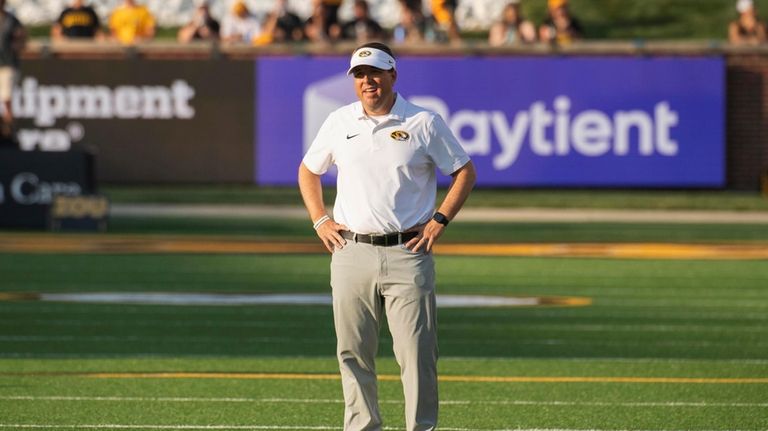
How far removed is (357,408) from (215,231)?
14.3 metres

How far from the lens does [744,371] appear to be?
11.1 m

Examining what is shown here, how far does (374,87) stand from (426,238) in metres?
0.66

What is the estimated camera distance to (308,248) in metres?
19.8

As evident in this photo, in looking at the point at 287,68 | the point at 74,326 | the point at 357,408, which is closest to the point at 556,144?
the point at 287,68

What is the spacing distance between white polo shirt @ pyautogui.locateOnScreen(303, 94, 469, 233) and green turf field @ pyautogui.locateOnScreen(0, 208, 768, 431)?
67.1 inches

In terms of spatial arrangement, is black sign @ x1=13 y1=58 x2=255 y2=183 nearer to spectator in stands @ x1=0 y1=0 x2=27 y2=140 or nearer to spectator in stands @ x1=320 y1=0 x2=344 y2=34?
spectator in stands @ x1=320 y1=0 x2=344 y2=34

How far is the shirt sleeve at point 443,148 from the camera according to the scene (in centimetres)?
766

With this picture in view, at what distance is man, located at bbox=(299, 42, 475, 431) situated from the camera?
7.62 m

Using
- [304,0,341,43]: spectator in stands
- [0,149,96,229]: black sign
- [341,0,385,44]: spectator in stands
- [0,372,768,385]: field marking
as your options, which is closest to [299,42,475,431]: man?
[0,372,768,385]: field marking

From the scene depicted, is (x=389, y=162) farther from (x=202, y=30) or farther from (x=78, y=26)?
(x=202, y=30)

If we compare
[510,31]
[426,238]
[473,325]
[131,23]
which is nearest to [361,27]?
[510,31]

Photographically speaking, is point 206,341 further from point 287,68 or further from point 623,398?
point 287,68

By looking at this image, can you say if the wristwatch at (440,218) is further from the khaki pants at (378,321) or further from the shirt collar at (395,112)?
the shirt collar at (395,112)

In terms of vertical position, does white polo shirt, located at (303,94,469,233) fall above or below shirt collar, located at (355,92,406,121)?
below
